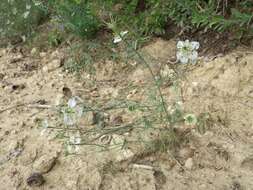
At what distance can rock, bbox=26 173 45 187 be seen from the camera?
1.90 meters

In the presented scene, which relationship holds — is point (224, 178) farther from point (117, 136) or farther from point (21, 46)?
point (21, 46)

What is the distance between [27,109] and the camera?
7.95 ft

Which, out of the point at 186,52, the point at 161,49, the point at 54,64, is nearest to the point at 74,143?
the point at 186,52

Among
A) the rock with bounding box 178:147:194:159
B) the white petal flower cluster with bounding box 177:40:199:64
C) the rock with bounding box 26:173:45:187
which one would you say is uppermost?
the white petal flower cluster with bounding box 177:40:199:64

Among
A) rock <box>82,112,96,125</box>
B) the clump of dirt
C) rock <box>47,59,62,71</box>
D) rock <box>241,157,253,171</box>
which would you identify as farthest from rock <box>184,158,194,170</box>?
rock <box>47,59,62,71</box>

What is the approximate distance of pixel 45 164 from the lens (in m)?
1.97

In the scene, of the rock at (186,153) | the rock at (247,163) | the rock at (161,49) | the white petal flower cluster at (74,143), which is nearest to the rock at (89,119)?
the white petal flower cluster at (74,143)

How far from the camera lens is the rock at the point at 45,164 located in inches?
77.1

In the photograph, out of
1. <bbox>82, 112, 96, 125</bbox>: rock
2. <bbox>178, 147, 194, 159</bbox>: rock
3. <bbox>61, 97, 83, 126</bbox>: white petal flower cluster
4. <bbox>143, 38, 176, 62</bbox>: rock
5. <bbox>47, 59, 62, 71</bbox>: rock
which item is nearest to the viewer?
<bbox>61, 97, 83, 126</bbox>: white petal flower cluster

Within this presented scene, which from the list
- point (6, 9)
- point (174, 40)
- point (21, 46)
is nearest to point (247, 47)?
point (174, 40)

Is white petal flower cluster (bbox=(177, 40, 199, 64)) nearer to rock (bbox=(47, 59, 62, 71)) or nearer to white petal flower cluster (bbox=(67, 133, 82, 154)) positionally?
white petal flower cluster (bbox=(67, 133, 82, 154))

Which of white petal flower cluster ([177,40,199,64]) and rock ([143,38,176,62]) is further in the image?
rock ([143,38,176,62])

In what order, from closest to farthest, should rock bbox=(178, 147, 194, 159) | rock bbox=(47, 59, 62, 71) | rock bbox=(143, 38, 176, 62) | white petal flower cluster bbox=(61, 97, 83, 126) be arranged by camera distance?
white petal flower cluster bbox=(61, 97, 83, 126) → rock bbox=(178, 147, 194, 159) → rock bbox=(143, 38, 176, 62) → rock bbox=(47, 59, 62, 71)

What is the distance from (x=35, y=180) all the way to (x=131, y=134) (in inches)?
19.1
